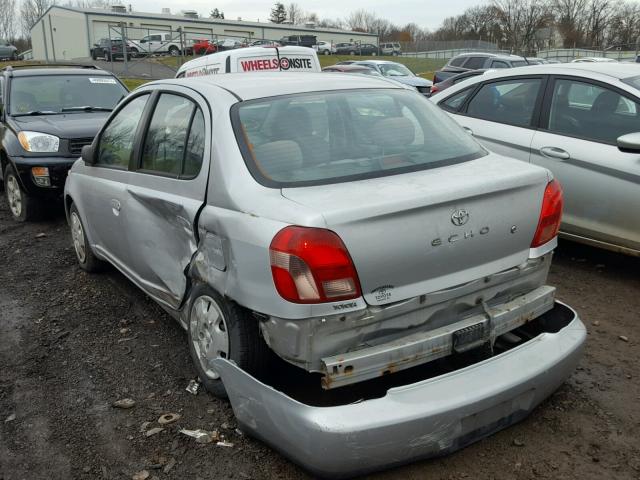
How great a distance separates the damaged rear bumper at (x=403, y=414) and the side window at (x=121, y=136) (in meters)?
1.92

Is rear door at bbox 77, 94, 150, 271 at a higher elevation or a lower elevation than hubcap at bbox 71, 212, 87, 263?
higher

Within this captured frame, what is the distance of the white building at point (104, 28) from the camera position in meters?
51.2

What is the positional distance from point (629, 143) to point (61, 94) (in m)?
6.83

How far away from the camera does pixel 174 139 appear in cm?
361

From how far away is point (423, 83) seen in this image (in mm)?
18766

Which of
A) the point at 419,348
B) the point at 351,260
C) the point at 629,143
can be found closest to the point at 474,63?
the point at 629,143

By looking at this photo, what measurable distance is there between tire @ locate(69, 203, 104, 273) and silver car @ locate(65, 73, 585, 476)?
1.58 meters

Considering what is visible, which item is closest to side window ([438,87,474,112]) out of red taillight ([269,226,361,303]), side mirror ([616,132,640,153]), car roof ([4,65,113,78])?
side mirror ([616,132,640,153])

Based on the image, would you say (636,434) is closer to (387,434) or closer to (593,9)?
(387,434)

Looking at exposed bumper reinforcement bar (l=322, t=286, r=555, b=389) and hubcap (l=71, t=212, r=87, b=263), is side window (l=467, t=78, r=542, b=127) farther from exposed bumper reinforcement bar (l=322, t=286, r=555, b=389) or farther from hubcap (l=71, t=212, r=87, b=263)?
hubcap (l=71, t=212, r=87, b=263)

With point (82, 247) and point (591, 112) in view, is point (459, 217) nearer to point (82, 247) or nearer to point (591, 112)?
point (591, 112)

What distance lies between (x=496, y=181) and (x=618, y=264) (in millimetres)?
2986

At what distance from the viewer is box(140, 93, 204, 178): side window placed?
3357mm

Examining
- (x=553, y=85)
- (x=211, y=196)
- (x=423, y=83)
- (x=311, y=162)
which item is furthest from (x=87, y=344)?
(x=423, y=83)
